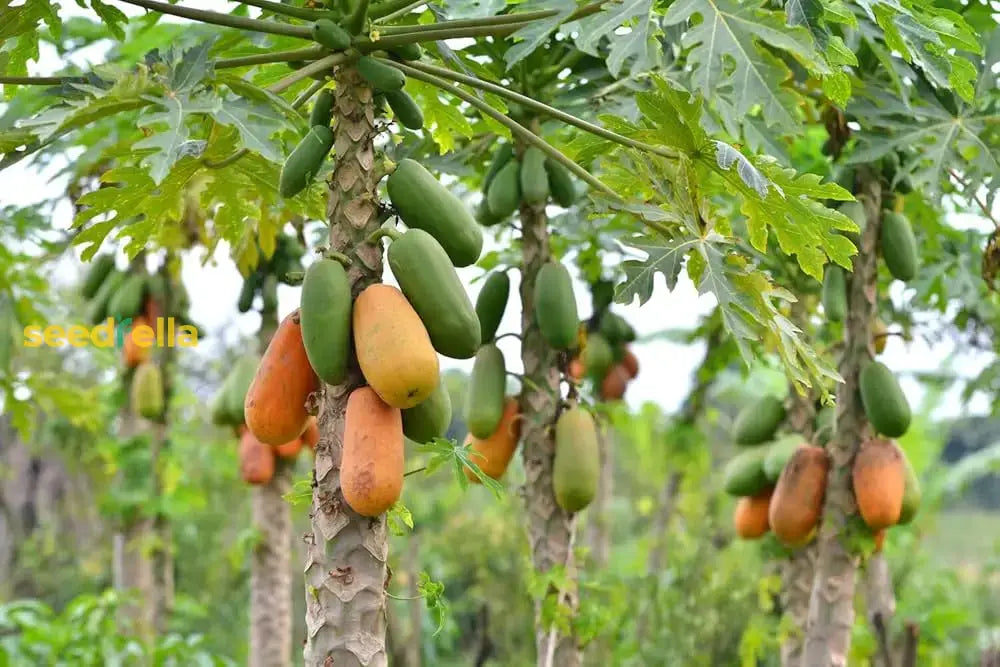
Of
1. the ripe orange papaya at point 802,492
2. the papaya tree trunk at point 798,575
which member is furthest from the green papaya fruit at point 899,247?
the papaya tree trunk at point 798,575

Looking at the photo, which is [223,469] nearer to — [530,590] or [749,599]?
[749,599]

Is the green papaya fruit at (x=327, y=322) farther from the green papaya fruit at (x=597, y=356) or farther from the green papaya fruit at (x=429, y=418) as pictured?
the green papaya fruit at (x=597, y=356)

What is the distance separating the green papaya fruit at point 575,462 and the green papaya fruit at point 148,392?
8.19 ft

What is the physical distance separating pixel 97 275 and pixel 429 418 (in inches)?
133

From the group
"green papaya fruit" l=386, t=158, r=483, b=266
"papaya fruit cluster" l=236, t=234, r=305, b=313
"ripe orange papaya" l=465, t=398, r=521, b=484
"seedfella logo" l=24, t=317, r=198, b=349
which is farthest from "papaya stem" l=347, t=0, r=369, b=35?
"seedfella logo" l=24, t=317, r=198, b=349

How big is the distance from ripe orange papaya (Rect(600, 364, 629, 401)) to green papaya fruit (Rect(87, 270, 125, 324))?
6.94ft

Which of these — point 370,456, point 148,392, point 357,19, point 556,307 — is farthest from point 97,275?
point 370,456

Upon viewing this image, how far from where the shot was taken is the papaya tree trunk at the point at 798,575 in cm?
396

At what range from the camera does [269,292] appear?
4.41 m

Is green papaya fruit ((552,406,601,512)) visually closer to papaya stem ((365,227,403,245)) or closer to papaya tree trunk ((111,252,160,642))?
papaya stem ((365,227,403,245))

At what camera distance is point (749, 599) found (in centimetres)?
623

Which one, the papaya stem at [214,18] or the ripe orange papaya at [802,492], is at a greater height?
the papaya stem at [214,18]

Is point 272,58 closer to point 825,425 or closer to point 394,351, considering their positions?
point 394,351

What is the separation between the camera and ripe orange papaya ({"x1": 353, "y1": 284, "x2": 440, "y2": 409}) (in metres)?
1.87
